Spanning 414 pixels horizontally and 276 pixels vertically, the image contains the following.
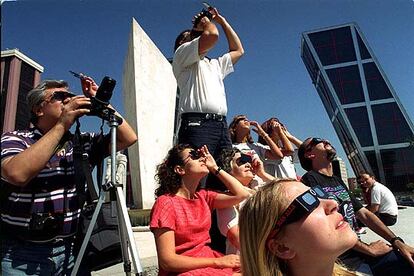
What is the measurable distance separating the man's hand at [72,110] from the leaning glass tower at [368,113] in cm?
5549

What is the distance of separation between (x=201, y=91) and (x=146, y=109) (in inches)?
356

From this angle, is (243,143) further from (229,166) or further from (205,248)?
(205,248)

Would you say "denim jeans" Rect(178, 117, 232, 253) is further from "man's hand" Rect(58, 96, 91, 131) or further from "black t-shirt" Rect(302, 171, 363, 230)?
"man's hand" Rect(58, 96, 91, 131)

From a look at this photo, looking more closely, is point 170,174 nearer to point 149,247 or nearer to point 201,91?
point 201,91

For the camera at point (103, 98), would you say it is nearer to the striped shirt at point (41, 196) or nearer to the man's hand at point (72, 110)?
the man's hand at point (72, 110)

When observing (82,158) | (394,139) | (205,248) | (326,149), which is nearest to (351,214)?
(326,149)

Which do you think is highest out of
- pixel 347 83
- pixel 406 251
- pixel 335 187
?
pixel 347 83

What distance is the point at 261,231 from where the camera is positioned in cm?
112

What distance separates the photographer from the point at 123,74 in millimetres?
13797

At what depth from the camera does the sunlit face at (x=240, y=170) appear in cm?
250

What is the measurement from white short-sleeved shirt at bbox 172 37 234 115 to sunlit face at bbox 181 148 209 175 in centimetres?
44

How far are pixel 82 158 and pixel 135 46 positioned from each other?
1020cm

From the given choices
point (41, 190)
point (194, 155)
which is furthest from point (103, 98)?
point (194, 155)

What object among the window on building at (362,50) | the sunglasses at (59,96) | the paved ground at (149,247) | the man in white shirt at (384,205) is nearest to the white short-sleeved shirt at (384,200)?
the man in white shirt at (384,205)
